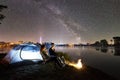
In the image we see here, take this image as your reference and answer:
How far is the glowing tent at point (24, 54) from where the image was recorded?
64.6 ft

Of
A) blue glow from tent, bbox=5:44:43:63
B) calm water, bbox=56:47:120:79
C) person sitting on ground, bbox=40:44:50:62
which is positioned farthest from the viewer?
calm water, bbox=56:47:120:79

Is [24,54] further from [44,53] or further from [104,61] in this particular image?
[104,61]

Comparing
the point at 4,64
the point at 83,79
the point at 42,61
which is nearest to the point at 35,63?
the point at 42,61

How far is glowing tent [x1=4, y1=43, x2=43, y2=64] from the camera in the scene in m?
19.7

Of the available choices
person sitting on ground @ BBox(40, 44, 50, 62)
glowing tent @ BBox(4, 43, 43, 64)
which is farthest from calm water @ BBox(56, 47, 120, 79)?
glowing tent @ BBox(4, 43, 43, 64)

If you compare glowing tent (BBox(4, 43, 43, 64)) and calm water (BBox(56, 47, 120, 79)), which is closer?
glowing tent (BBox(4, 43, 43, 64))

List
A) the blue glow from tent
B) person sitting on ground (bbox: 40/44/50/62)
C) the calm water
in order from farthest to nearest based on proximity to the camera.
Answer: the calm water
person sitting on ground (bbox: 40/44/50/62)
the blue glow from tent

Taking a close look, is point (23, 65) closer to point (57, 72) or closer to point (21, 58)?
point (21, 58)

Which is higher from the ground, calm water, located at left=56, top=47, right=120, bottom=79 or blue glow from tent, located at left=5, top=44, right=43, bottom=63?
blue glow from tent, located at left=5, top=44, right=43, bottom=63

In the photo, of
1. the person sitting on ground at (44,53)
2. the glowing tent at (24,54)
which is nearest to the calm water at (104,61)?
the person sitting on ground at (44,53)

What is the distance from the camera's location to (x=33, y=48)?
21.2 metres

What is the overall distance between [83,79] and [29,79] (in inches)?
190

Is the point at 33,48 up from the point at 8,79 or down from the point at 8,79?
up

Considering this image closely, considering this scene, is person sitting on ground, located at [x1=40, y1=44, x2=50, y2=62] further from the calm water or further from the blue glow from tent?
the calm water
